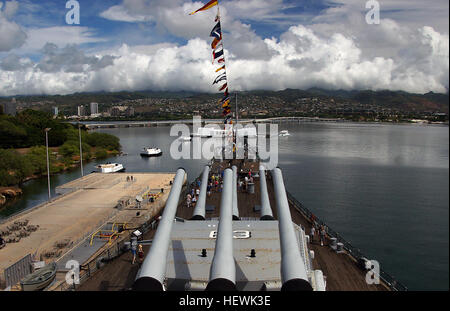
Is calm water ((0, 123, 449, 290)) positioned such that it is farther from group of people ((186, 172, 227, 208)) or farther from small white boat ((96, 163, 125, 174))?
group of people ((186, 172, 227, 208))

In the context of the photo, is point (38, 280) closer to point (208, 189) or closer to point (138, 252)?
point (138, 252)

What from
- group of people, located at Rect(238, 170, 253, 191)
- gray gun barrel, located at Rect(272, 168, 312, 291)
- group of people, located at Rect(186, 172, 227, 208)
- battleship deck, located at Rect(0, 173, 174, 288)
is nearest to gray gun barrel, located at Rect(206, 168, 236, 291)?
gray gun barrel, located at Rect(272, 168, 312, 291)

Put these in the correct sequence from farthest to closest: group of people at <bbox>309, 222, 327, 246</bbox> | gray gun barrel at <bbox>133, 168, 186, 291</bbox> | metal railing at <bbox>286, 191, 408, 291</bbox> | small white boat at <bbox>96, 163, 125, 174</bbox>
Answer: small white boat at <bbox>96, 163, 125, 174</bbox> → group of people at <bbox>309, 222, 327, 246</bbox> → metal railing at <bbox>286, 191, 408, 291</bbox> → gray gun barrel at <bbox>133, 168, 186, 291</bbox>

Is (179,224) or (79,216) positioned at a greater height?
(179,224)

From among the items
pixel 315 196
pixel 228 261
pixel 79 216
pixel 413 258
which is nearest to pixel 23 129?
pixel 79 216
